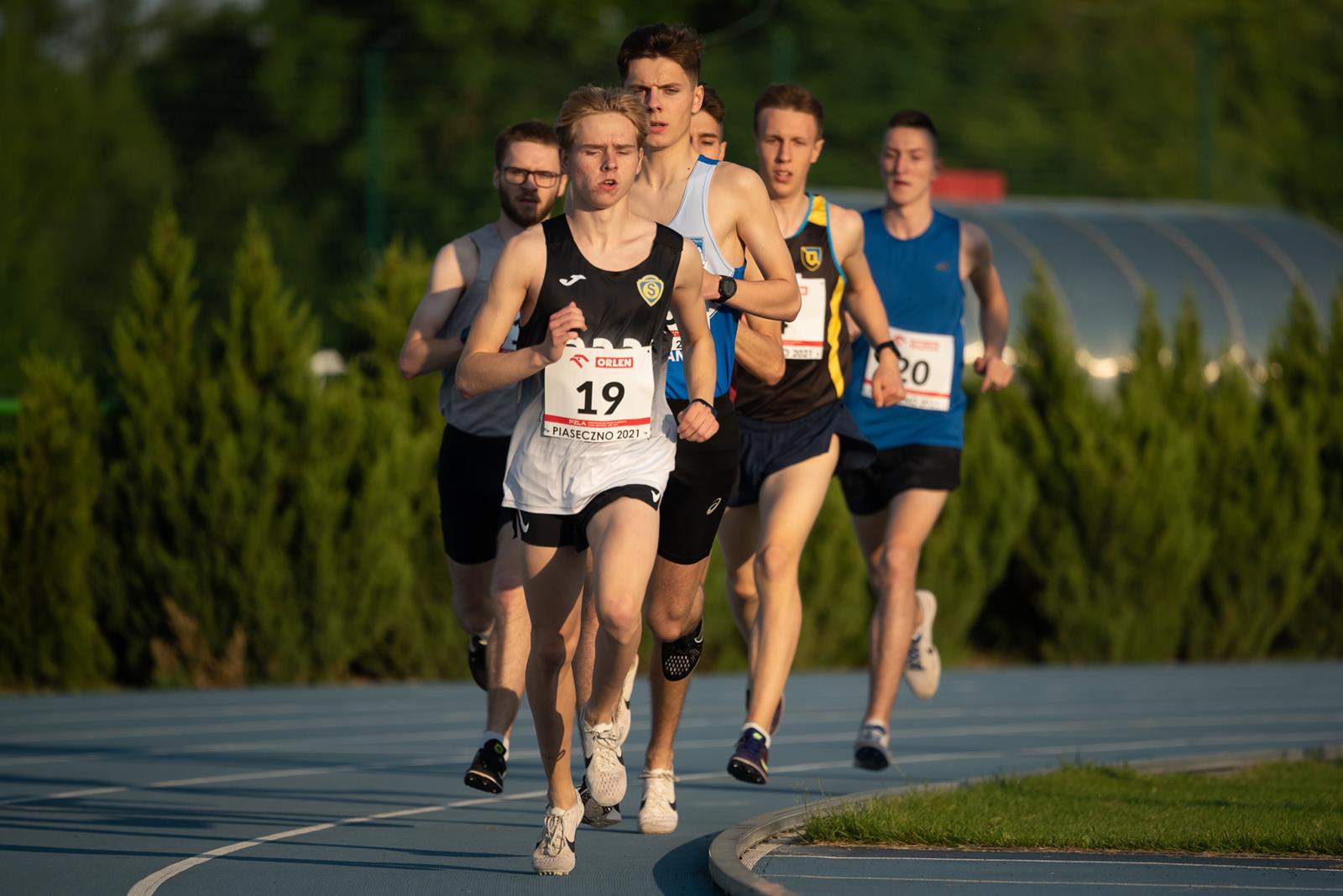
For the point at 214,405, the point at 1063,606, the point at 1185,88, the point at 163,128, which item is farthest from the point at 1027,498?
the point at 1185,88

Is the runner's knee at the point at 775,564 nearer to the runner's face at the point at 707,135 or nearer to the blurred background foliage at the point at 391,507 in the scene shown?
the runner's face at the point at 707,135

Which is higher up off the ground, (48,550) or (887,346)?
(887,346)

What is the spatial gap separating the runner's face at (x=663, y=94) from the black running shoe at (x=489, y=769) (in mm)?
2117

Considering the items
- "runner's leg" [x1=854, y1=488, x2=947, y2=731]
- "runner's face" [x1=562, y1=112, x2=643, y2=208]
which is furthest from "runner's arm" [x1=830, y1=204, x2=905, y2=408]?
"runner's face" [x1=562, y1=112, x2=643, y2=208]

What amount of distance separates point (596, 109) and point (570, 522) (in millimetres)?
1251

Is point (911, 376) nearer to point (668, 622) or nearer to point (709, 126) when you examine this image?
point (709, 126)

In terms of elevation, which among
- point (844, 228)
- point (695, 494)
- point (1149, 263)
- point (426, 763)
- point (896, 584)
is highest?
point (1149, 263)

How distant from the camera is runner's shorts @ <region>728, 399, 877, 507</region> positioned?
806 centimetres

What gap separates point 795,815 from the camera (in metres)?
7.29

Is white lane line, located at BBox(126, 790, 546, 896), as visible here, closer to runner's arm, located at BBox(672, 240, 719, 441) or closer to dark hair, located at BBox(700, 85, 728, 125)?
runner's arm, located at BBox(672, 240, 719, 441)

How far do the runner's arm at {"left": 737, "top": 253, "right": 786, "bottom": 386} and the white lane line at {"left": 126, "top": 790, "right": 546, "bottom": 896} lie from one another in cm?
227

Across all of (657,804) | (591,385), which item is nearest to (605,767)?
(657,804)

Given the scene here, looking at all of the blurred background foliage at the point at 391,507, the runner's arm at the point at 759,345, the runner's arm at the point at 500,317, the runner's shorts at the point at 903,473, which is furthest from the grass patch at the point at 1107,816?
the blurred background foliage at the point at 391,507

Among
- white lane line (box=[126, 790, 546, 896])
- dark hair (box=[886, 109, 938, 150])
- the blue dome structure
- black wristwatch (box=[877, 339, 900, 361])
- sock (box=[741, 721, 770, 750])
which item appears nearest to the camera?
white lane line (box=[126, 790, 546, 896])
